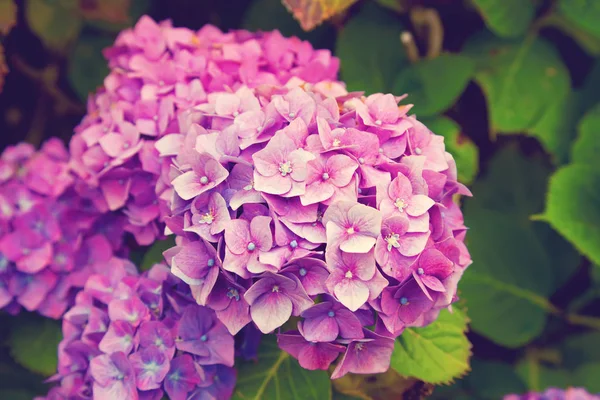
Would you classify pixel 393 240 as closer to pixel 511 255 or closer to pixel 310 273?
A: pixel 310 273

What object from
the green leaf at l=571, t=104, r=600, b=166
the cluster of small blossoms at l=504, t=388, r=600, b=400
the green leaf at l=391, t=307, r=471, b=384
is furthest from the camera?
the green leaf at l=571, t=104, r=600, b=166

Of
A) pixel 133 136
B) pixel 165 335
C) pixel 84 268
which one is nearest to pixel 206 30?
pixel 133 136

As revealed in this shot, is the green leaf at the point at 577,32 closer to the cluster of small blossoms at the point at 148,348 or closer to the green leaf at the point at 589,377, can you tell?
the green leaf at the point at 589,377

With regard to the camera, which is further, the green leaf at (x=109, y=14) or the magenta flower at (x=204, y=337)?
the green leaf at (x=109, y=14)

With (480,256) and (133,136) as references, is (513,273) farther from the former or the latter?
(133,136)

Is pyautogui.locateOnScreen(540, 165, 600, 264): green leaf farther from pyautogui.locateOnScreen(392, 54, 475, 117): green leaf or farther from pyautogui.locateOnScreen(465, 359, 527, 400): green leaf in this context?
pyautogui.locateOnScreen(465, 359, 527, 400): green leaf

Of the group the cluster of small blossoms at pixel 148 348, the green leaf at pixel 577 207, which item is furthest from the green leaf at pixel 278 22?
the cluster of small blossoms at pixel 148 348

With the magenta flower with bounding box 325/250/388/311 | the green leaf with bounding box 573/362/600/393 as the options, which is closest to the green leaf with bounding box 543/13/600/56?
the green leaf with bounding box 573/362/600/393
